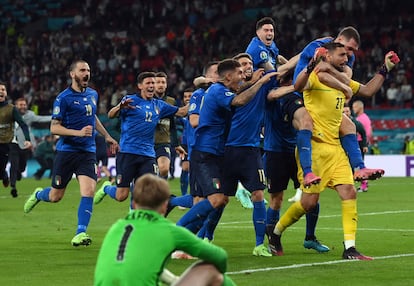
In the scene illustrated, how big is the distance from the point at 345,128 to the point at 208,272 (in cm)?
602

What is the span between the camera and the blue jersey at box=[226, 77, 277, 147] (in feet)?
42.1

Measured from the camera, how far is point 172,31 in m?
45.8

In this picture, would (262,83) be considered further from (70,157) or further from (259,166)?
(70,157)

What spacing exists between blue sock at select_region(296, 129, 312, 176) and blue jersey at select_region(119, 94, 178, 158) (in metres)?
3.90

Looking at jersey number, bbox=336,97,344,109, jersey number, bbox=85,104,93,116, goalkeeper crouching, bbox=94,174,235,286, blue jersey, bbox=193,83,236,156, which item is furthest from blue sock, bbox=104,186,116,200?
goalkeeper crouching, bbox=94,174,235,286

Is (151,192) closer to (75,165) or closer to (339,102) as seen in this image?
(339,102)

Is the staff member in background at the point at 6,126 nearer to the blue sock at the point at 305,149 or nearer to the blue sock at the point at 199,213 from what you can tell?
the blue sock at the point at 199,213

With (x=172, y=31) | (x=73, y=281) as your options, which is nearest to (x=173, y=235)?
(x=73, y=281)

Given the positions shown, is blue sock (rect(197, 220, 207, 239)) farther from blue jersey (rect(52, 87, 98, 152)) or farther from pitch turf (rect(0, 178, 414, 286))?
blue jersey (rect(52, 87, 98, 152))

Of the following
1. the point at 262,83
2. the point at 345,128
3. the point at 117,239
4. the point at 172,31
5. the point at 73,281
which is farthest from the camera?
the point at 172,31

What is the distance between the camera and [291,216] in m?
12.8

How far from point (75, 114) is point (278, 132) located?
3115 mm

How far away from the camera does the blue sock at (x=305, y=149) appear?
12.1 meters

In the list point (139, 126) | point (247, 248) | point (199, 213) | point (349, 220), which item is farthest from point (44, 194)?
point (349, 220)
